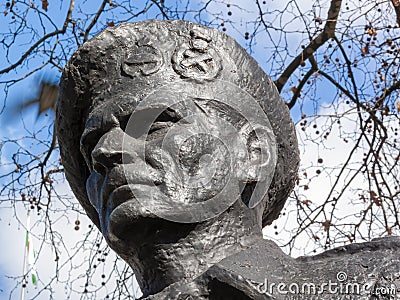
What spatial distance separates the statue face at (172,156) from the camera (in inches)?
115

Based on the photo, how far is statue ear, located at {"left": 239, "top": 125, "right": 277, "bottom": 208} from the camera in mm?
3102

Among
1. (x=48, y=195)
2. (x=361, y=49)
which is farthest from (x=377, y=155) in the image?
(x=48, y=195)

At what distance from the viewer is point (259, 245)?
302 cm

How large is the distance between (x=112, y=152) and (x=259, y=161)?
0.51m

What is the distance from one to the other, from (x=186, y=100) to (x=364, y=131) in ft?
12.7

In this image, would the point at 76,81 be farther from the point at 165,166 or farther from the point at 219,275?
the point at 219,275
